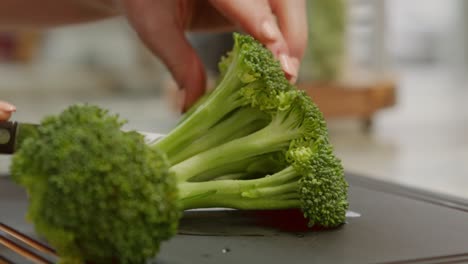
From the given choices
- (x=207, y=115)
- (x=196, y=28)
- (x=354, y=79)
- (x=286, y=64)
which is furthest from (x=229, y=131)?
(x=354, y=79)

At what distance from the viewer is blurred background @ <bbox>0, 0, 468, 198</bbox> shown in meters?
2.51

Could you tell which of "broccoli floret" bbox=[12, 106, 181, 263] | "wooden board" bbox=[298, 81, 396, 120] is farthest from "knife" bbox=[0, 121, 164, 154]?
"wooden board" bbox=[298, 81, 396, 120]

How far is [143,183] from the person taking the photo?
734 millimetres

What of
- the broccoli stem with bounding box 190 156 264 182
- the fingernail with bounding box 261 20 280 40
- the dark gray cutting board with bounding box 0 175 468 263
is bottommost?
the dark gray cutting board with bounding box 0 175 468 263

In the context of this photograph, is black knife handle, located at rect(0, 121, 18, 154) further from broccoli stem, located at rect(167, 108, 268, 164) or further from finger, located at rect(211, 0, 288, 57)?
finger, located at rect(211, 0, 288, 57)

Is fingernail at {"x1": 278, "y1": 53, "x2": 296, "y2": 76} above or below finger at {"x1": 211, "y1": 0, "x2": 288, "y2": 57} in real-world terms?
below

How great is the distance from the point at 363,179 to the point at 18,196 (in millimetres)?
504

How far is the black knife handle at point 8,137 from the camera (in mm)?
940

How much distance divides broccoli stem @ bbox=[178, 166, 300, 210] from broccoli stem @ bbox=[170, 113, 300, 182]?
0.02 metres

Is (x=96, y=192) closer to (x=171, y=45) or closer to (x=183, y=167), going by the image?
(x=183, y=167)

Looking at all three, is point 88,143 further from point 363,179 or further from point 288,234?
point 363,179

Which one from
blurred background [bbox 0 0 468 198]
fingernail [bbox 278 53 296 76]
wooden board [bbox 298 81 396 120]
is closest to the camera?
fingernail [bbox 278 53 296 76]

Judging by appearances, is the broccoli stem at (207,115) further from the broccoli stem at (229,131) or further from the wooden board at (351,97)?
the wooden board at (351,97)

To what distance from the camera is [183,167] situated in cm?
97
